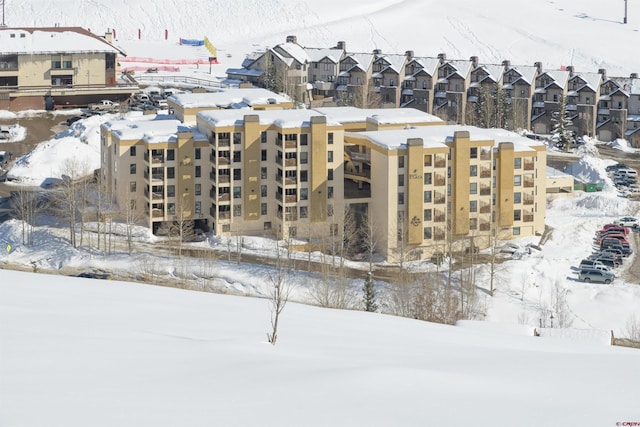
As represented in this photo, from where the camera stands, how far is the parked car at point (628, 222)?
39.3 meters

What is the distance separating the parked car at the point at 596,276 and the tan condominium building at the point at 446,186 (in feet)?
10.3

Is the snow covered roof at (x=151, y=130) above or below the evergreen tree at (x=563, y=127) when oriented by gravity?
below

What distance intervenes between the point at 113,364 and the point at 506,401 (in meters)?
4.36

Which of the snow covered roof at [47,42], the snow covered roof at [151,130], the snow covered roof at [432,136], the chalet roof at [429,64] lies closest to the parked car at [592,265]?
the snow covered roof at [432,136]

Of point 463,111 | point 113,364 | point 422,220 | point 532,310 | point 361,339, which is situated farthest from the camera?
point 463,111

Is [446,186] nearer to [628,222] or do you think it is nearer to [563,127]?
[628,222]

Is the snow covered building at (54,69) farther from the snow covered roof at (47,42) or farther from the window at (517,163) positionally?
the window at (517,163)

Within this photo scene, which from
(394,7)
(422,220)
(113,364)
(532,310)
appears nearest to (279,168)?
(422,220)

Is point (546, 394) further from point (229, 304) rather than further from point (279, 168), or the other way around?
point (279, 168)

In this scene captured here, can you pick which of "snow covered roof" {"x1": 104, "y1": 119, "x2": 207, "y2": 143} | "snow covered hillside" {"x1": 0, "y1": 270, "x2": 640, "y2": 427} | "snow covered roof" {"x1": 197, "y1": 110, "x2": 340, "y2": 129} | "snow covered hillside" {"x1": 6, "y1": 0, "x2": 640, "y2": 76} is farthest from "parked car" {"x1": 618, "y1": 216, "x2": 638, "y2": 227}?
"snow covered hillside" {"x1": 6, "y1": 0, "x2": 640, "y2": 76}

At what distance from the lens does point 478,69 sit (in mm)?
58906

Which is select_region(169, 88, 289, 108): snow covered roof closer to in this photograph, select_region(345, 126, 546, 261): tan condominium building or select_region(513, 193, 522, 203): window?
select_region(345, 126, 546, 261): tan condominium building

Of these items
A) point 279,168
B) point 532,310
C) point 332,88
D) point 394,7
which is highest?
point 394,7

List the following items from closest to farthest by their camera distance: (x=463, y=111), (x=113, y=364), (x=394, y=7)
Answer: (x=113, y=364), (x=463, y=111), (x=394, y=7)
